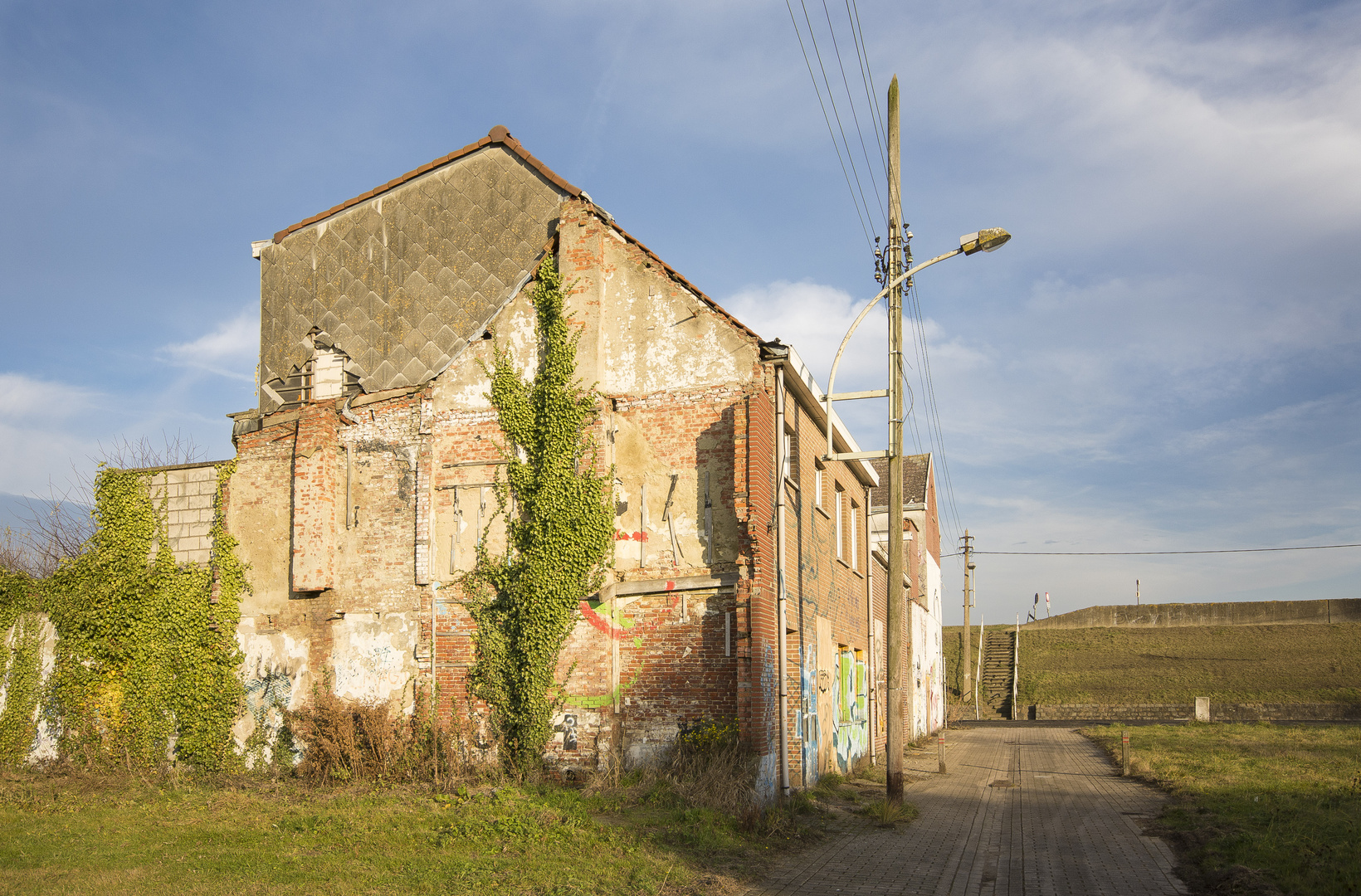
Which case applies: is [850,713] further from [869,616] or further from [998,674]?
[998,674]

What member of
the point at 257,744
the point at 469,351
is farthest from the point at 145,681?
the point at 469,351

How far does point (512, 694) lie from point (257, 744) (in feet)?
15.0

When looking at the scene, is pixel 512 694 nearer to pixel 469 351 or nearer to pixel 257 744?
pixel 257 744

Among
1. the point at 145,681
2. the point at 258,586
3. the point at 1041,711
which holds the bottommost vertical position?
the point at 1041,711

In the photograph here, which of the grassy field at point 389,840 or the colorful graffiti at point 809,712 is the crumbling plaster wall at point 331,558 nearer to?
the grassy field at point 389,840

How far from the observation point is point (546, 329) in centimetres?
1459

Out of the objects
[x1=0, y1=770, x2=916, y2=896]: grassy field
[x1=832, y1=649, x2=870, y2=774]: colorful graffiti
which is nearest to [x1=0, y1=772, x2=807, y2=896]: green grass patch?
[x1=0, y1=770, x2=916, y2=896]: grassy field

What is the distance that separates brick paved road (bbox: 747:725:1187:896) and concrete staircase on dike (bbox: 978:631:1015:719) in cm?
2600

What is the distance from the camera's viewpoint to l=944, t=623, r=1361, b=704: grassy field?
1511 inches

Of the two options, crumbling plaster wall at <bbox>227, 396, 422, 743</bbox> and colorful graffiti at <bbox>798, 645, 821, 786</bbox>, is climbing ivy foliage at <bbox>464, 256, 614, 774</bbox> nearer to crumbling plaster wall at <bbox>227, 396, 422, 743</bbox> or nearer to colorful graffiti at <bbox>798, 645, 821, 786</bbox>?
crumbling plaster wall at <bbox>227, 396, 422, 743</bbox>

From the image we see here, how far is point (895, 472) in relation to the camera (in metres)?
13.8

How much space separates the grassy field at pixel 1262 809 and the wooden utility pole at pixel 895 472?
3496 millimetres

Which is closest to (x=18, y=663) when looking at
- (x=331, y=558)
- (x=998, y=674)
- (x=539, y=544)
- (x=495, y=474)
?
(x=331, y=558)

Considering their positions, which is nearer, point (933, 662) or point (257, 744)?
point (257, 744)
